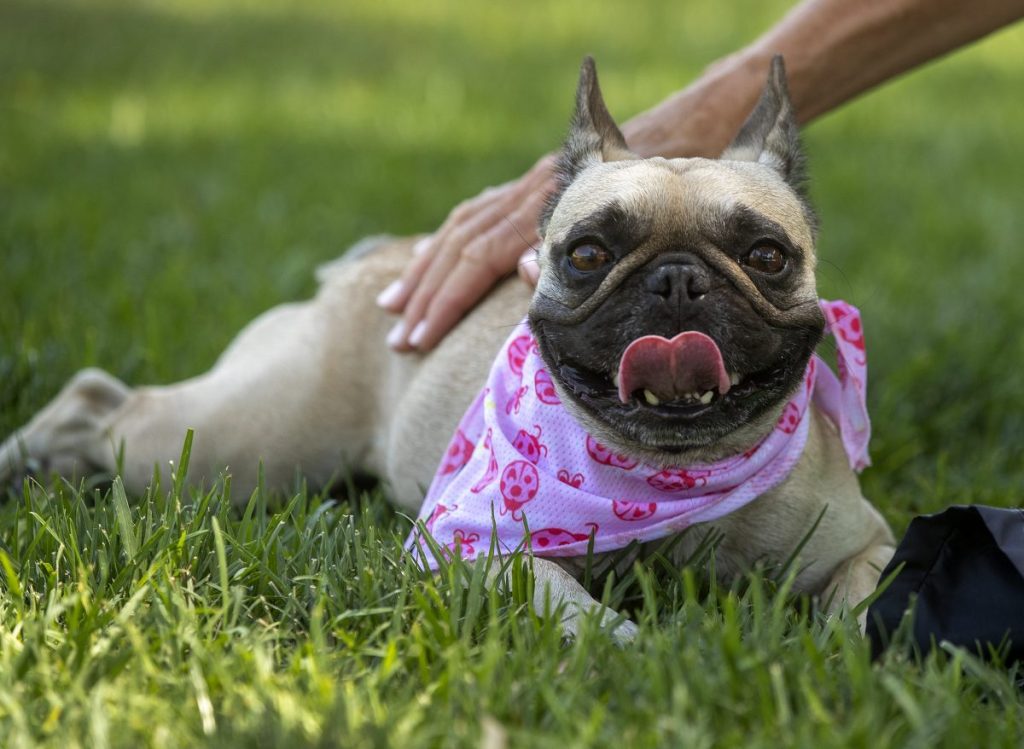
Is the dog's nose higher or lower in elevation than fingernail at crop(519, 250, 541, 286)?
higher

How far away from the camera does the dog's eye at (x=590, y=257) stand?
3.28 metres

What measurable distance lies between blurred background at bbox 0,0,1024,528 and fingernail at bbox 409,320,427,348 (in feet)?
4.58

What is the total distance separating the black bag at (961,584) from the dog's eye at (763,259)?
0.76m

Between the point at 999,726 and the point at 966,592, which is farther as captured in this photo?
the point at 966,592

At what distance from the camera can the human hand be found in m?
4.41

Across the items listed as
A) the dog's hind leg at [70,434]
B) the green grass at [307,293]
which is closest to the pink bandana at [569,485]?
the green grass at [307,293]

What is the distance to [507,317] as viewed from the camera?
425 centimetres

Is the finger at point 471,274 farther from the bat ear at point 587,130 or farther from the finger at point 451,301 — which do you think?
the bat ear at point 587,130

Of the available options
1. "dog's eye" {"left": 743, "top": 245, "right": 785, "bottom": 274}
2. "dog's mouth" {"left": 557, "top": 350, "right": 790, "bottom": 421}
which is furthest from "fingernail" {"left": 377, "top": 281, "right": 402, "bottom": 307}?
"dog's eye" {"left": 743, "top": 245, "right": 785, "bottom": 274}

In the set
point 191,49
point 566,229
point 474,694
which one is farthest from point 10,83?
point 474,694

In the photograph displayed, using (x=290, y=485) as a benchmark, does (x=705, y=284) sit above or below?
above

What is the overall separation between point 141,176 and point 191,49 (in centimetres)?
551

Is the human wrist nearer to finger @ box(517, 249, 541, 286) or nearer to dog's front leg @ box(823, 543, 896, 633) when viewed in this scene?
finger @ box(517, 249, 541, 286)

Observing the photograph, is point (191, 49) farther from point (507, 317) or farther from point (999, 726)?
point (999, 726)
